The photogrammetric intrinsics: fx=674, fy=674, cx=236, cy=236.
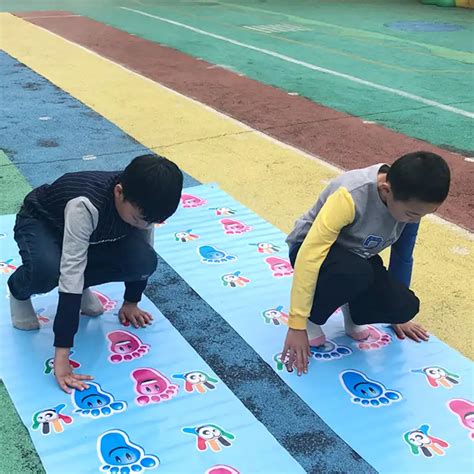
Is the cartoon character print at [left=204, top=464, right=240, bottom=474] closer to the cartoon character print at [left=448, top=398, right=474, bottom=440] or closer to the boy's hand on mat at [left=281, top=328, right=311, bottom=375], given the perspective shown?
the boy's hand on mat at [left=281, top=328, right=311, bottom=375]

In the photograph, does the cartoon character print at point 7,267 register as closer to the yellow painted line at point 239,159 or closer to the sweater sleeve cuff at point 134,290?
the sweater sleeve cuff at point 134,290

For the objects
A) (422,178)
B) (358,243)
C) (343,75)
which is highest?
(422,178)

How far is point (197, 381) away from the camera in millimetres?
2111

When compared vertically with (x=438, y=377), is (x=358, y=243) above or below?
above

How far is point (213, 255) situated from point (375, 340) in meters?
0.83

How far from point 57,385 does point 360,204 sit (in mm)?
1070

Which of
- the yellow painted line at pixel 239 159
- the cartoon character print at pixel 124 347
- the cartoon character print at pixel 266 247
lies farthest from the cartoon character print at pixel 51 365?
the yellow painted line at pixel 239 159

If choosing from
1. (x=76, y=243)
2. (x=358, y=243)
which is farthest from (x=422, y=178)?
(x=76, y=243)

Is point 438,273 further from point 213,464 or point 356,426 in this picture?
point 213,464

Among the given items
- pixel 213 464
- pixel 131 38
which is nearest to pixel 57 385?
pixel 213 464

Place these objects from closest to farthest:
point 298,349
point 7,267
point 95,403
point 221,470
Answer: point 221,470, point 95,403, point 298,349, point 7,267

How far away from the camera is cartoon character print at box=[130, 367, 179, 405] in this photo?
2023 millimetres

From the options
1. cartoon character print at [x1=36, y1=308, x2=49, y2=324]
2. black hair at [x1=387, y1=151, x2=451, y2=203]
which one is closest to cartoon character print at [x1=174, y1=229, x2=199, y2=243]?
cartoon character print at [x1=36, y1=308, x2=49, y2=324]

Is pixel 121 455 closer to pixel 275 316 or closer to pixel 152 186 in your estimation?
pixel 152 186
